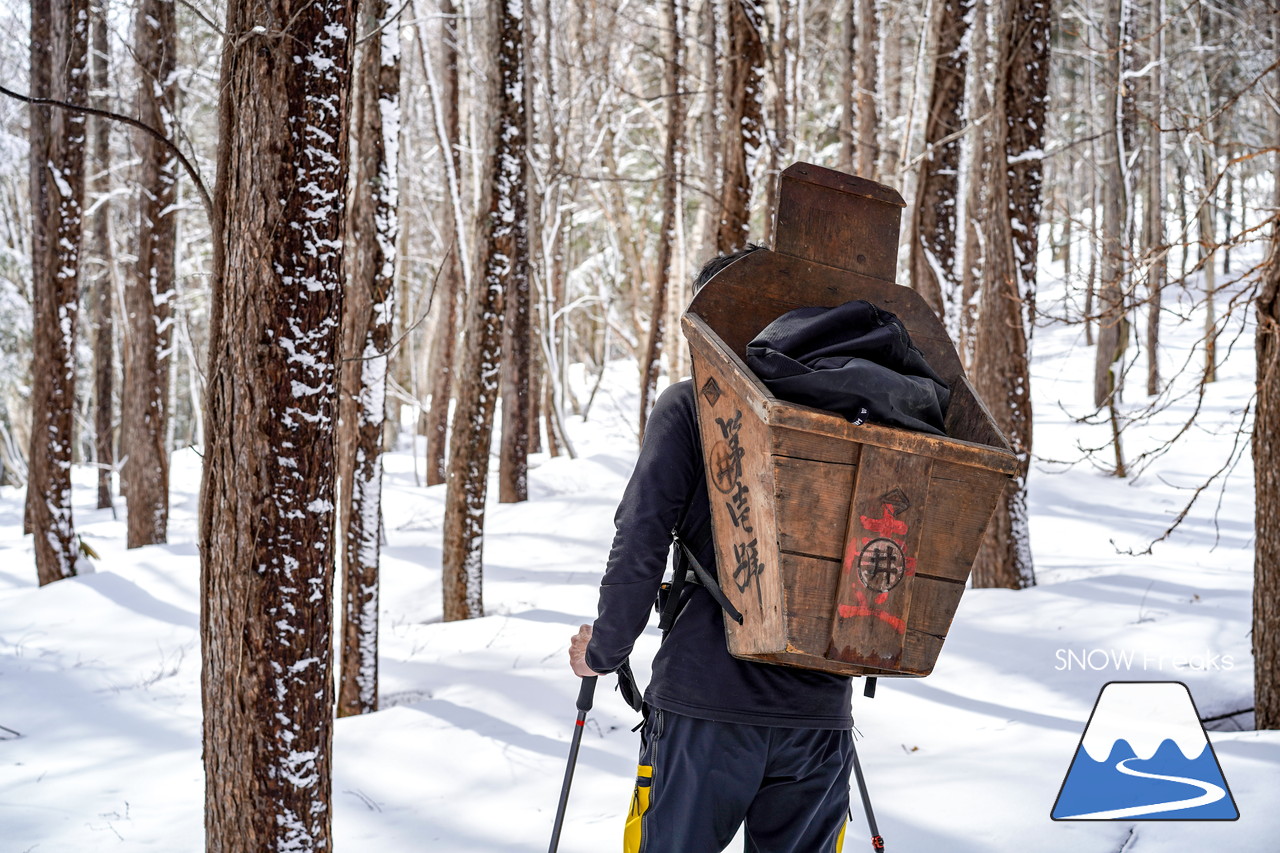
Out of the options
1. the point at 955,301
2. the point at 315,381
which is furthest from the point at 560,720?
the point at 955,301

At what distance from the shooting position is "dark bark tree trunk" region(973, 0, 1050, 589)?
756 centimetres

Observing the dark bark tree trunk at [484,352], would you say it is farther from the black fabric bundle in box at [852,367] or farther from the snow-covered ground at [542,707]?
the black fabric bundle in box at [852,367]

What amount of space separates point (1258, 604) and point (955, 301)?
486 centimetres

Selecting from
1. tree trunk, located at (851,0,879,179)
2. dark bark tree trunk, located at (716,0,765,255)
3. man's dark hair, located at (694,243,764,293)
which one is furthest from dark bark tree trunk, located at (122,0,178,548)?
man's dark hair, located at (694,243,764,293)

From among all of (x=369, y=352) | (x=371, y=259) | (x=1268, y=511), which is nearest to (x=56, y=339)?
(x=369, y=352)

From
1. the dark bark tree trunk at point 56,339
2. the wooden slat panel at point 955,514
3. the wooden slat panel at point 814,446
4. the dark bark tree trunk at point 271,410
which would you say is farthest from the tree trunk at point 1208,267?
the dark bark tree trunk at point 56,339

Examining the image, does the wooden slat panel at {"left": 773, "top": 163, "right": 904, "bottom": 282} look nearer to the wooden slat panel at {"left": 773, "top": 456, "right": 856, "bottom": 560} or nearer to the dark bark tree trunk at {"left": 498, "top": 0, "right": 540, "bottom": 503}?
the wooden slat panel at {"left": 773, "top": 456, "right": 856, "bottom": 560}

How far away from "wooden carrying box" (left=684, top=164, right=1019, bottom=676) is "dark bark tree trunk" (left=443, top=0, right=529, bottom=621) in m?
5.40

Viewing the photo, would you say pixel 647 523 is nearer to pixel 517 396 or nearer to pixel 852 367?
pixel 852 367

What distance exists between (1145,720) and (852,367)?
2403 millimetres

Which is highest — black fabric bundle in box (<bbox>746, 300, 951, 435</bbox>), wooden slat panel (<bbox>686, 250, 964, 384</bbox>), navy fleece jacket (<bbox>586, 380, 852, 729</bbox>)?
wooden slat panel (<bbox>686, 250, 964, 384</bbox>)

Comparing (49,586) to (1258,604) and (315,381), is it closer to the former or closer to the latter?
(315,381)

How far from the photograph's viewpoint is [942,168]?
28.9ft

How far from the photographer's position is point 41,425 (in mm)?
9961
